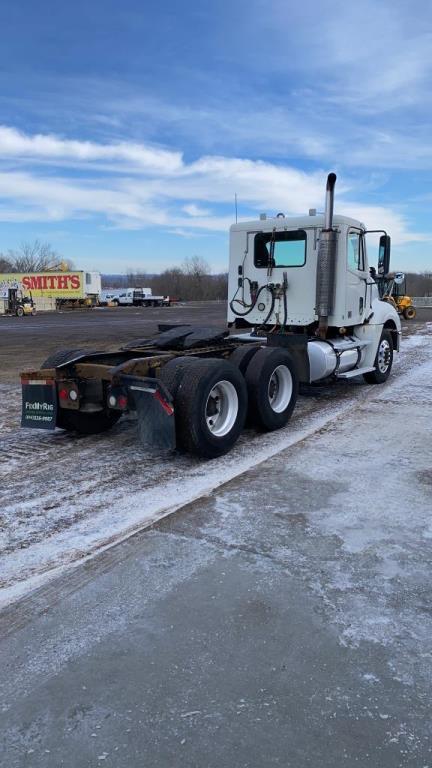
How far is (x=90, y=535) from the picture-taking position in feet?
13.4

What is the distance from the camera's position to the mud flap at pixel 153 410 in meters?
5.56

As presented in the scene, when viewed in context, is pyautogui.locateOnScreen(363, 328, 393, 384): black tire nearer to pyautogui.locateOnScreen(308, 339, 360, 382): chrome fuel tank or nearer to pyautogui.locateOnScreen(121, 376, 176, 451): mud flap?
pyautogui.locateOnScreen(308, 339, 360, 382): chrome fuel tank

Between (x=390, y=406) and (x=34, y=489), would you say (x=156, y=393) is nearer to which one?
(x=34, y=489)

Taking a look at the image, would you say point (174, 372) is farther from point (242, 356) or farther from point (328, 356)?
point (328, 356)

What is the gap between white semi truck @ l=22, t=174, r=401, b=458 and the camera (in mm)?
5797

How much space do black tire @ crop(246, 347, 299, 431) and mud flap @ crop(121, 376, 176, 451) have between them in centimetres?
150

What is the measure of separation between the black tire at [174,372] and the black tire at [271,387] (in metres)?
1.01

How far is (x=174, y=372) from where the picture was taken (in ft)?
19.4

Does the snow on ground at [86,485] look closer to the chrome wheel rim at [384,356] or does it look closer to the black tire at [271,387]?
the black tire at [271,387]

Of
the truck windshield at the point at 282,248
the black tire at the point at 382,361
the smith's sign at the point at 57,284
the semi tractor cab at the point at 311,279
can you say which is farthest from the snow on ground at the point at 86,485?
the smith's sign at the point at 57,284

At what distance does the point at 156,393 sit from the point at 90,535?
1.81 metres

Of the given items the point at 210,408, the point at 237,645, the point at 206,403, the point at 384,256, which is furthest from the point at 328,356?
the point at 237,645

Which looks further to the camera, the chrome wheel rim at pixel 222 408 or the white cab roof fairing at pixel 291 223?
the white cab roof fairing at pixel 291 223

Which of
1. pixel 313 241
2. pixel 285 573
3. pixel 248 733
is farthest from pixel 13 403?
pixel 248 733
